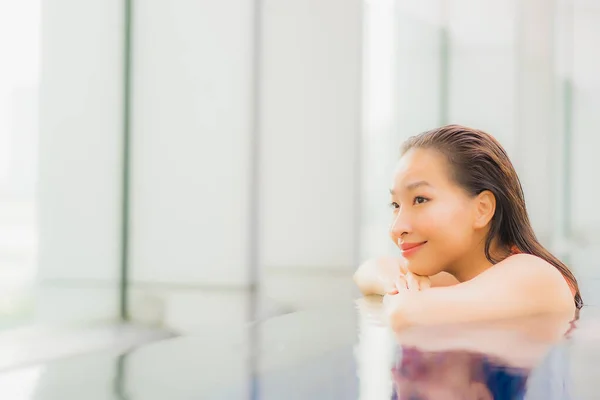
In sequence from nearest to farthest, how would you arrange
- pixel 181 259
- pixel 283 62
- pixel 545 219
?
pixel 181 259 < pixel 283 62 < pixel 545 219

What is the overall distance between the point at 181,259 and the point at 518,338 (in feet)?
3.40

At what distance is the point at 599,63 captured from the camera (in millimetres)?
3885

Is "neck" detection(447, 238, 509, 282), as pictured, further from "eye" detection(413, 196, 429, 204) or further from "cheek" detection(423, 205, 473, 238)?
"eye" detection(413, 196, 429, 204)

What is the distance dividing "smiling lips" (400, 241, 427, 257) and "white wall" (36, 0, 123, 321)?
0.72 metres

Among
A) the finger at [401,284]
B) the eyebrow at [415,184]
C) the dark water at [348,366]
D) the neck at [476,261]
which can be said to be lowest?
the dark water at [348,366]

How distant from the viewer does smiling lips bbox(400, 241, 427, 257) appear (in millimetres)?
1453

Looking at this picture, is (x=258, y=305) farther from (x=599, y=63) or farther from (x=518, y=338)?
(x=599, y=63)

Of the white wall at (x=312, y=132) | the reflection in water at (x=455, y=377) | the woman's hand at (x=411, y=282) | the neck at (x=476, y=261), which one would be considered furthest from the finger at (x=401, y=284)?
the white wall at (x=312, y=132)

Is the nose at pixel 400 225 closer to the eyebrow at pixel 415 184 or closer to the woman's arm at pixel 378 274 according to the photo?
the eyebrow at pixel 415 184

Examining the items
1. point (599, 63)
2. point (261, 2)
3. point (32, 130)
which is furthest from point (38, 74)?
point (599, 63)

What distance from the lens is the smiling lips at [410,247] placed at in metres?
1.45

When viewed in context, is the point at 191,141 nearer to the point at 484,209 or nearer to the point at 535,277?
the point at 484,209

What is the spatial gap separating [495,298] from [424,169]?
1.02 ft

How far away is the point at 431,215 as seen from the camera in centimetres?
142
